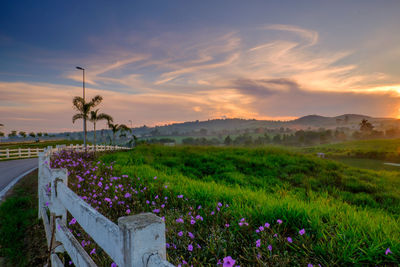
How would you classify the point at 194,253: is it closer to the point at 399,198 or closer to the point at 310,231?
the point at 310,231

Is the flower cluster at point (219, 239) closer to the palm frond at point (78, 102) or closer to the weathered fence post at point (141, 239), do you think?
the weathered fence post at point (141, 239)

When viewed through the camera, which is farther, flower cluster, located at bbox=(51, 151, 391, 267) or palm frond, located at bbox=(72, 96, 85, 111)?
palm frond, located at bbox=(72, 96, 85, 111)

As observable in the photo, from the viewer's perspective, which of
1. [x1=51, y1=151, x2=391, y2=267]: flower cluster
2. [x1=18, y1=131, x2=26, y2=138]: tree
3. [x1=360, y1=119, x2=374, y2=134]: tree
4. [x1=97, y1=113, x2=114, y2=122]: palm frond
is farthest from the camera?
[x1=360, y1=119, x2=374, y2=134]: tree

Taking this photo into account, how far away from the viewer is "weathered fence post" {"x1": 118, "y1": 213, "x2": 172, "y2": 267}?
1074 millimetres

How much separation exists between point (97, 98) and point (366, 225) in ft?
96.3

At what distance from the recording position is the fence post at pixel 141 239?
107cm

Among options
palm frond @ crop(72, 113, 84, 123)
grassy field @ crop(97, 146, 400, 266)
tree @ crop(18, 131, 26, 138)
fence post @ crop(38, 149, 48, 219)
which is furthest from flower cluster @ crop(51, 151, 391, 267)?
tree @ crop(18, 131, 26, 138)

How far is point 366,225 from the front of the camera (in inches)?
133

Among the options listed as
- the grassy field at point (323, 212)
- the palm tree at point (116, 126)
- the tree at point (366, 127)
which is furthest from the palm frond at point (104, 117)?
the tree at point (366, 127)

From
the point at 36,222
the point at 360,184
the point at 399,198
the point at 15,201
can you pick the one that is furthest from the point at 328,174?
the point at 15,201

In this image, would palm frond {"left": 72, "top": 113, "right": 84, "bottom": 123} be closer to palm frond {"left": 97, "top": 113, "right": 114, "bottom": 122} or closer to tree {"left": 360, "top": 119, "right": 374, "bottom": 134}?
palm frond {"left": 97, "top": 113, "right": 114, "bottom": 122}

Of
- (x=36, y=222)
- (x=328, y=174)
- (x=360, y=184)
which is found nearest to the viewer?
(x=36, y=222)

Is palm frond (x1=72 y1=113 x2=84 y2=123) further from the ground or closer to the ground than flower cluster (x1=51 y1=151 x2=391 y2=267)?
further from the ground

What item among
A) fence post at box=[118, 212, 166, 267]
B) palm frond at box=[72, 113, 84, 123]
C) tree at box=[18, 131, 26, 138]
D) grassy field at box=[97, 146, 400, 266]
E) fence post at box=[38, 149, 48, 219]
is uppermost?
palm frond at box=[72, 113, 84, 123]
